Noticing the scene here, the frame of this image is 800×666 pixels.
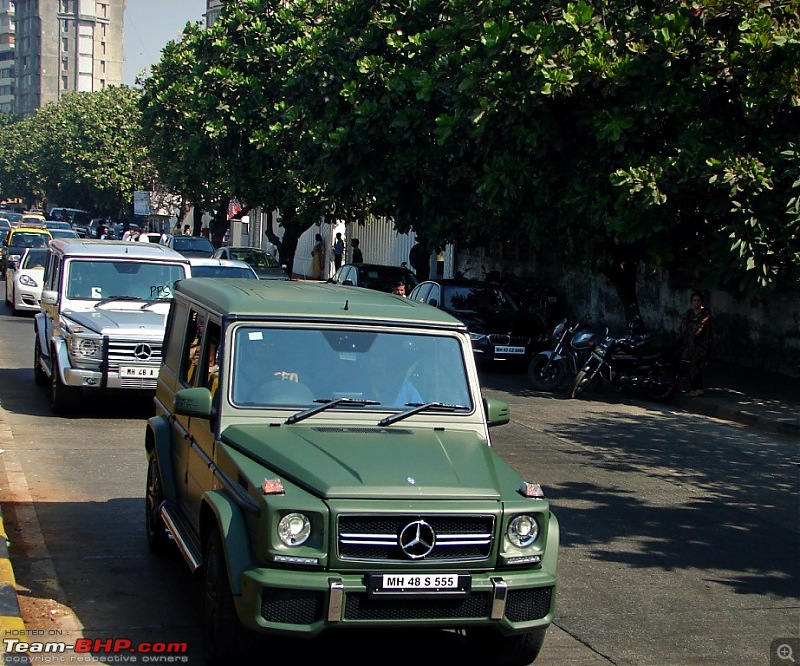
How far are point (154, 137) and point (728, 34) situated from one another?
30.1 metres

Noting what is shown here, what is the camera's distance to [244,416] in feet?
18.9

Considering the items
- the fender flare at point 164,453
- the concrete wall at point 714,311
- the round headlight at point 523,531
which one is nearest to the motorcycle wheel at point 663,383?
the concrete wall at point 714,311

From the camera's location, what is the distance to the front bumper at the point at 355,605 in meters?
4.77

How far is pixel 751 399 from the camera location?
664 inches

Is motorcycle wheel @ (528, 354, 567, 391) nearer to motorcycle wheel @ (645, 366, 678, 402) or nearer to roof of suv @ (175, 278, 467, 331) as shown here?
motorcycle wheel @ (645, 366, 678, 402)

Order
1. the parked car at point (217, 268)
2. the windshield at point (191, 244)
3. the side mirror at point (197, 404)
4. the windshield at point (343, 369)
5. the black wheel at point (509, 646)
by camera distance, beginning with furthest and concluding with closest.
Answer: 1. the windshield at point (191, 244)
2. the parked car at point (217, 268)
3. the windshield at point (343, 369)
4. the side mirror at point (197, 404)
5. the black wheel at point (509, 646)

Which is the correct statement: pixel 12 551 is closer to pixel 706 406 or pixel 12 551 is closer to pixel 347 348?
pixel 347 348

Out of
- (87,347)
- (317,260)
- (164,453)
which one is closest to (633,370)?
(87,347)

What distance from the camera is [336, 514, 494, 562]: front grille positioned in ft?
16.0

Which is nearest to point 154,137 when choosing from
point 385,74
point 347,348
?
point 385,74

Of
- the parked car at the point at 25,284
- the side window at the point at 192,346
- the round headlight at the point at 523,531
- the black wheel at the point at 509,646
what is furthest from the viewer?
the parked car at the point at 25,284

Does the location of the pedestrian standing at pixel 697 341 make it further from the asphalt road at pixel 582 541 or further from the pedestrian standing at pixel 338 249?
the pedestrian standing at pixel 338 249

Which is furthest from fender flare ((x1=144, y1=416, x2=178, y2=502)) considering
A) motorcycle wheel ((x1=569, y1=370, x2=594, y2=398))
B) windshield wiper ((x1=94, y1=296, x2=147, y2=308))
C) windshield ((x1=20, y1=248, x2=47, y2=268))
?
windshield ((x1=20, y1=248, x2=47, y2=268))

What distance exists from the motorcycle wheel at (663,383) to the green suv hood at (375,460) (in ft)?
38.4
